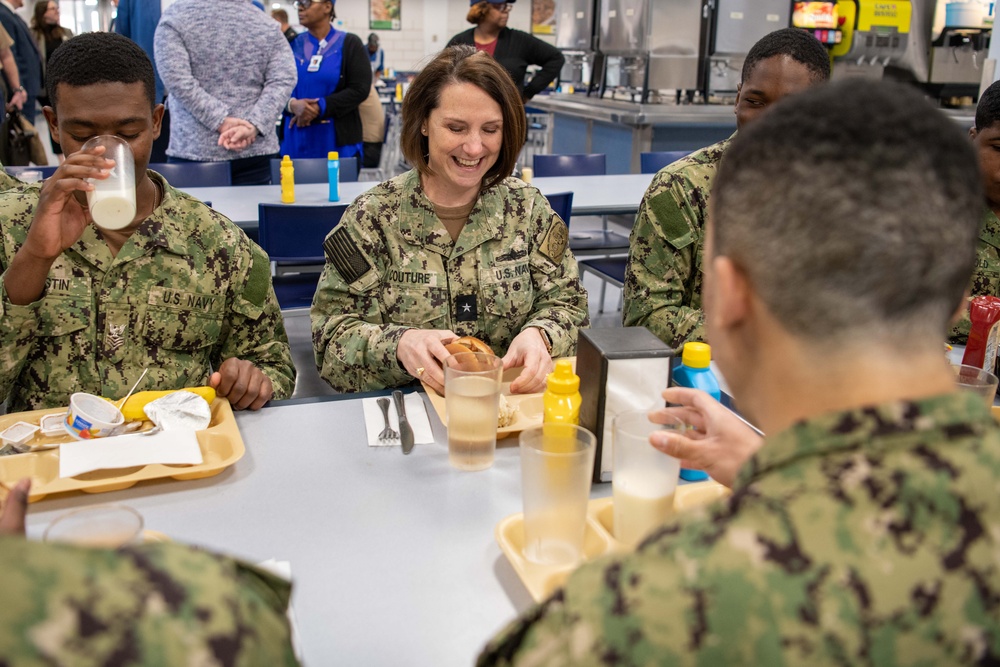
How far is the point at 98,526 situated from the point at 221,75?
351 cm

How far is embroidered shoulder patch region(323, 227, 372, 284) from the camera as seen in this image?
2.01 metres

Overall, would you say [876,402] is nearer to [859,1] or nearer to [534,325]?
[534,325]

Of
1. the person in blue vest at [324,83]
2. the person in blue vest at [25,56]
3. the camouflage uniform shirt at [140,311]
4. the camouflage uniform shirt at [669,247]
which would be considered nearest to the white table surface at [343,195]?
the person in blue vest at [324,83]

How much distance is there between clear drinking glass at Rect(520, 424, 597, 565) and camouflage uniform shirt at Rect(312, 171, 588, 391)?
2.65ft

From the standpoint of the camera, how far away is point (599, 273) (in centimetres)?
407

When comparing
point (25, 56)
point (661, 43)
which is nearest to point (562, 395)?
point (661, 43)

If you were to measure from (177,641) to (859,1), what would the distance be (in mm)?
8257

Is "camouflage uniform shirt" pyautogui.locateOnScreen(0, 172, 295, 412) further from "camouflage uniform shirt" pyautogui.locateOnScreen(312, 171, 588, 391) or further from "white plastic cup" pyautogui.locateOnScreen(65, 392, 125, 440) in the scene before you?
"white plastic cup" pyautogui.locateOnScreen(65, 392, 125, 440)

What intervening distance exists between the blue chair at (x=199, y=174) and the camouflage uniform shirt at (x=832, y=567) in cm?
385

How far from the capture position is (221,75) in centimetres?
401

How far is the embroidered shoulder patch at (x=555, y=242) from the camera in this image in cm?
216

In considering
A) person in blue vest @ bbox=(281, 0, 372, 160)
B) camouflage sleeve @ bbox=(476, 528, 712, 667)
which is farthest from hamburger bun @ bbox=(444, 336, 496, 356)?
person in blue vest @ bbox=(281, 0, 372, 160)

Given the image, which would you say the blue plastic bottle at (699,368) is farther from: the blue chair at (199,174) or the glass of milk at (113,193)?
the blue chair at (199,174)

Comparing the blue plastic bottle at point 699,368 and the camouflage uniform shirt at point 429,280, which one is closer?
the blue plastic bottle at point 699,368
